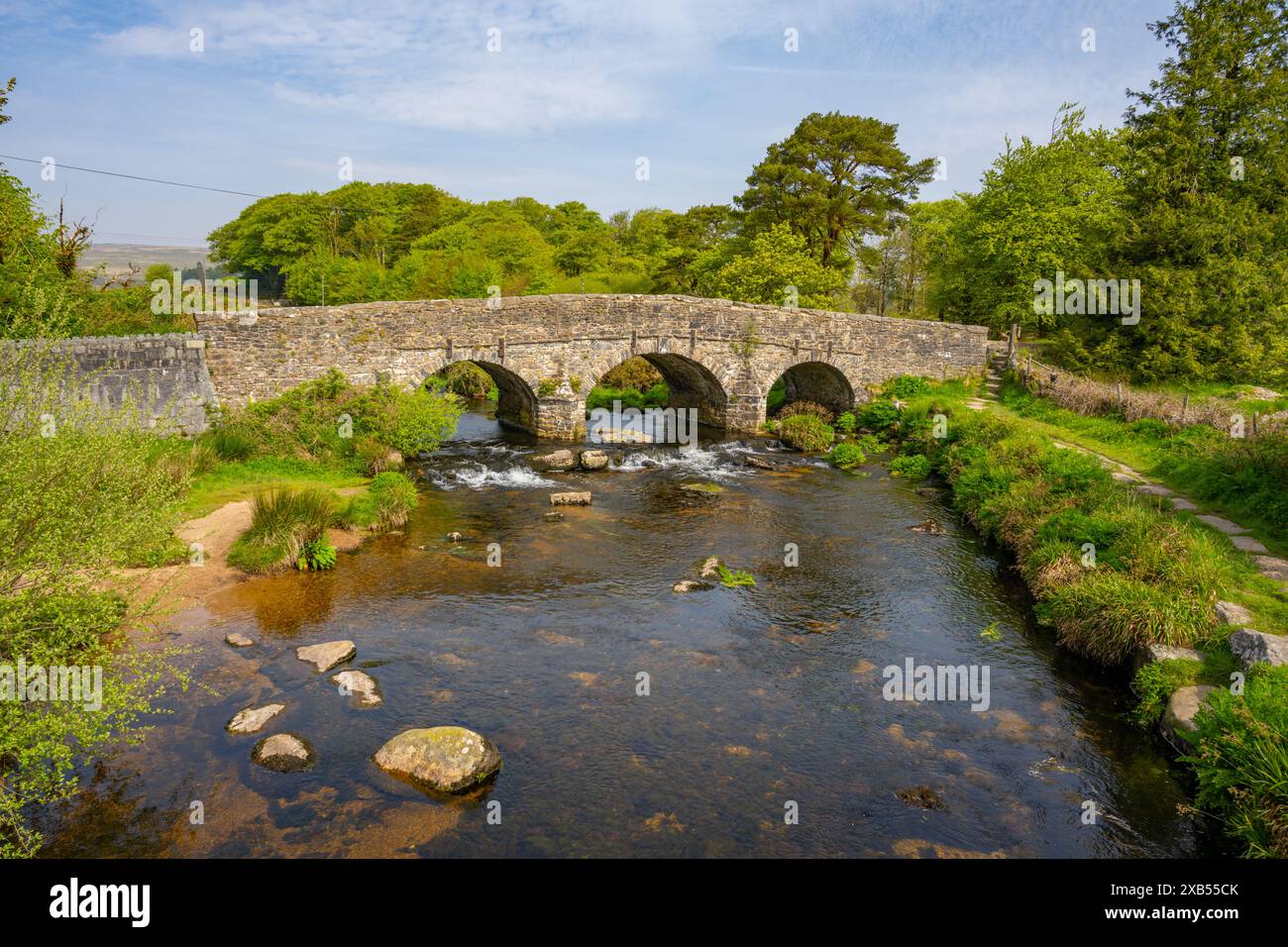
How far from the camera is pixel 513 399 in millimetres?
31547

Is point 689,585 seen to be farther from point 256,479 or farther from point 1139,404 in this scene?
point 1139,404

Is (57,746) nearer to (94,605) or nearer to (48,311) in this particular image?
(94,605)

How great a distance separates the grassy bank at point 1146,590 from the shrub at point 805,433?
7419 millimetres

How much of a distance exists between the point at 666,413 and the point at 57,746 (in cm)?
2971

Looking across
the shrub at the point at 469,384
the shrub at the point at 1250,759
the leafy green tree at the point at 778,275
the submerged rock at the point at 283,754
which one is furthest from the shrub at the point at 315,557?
the leafy green tree at the point at 778,275

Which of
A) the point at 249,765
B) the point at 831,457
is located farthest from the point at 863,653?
the point at 831,457

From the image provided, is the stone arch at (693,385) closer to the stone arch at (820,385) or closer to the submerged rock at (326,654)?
the stone arch at (820,385)

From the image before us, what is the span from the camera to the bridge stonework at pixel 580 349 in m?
22.8

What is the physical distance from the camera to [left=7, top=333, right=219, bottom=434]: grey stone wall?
19328 mm

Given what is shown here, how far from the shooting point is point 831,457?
2784 cm

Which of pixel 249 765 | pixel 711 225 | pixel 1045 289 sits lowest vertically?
pixel 249 765

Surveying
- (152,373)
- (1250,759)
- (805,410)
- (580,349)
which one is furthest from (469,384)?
(1250,759)

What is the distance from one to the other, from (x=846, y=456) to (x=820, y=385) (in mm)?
9299

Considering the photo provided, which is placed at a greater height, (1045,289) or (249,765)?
(1045,289)
